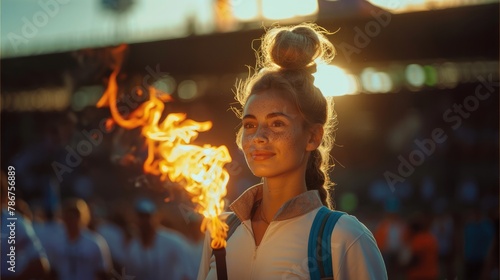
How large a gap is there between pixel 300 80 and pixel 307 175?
16.5 inches

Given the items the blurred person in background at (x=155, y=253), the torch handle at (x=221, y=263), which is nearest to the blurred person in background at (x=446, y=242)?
the blurred person in background at (x=155, y=253)

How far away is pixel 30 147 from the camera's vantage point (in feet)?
95.4

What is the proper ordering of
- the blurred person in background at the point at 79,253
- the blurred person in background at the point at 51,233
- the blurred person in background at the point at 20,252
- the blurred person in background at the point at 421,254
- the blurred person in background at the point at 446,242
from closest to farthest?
the blurred person in background at the point at 20,252 → the blurred person in background at the point at 79,253 → the blurred person in background at the point at 51,233 → the blurred person in background at the point at 421,254 → the blurred person in background at the point at 446,242

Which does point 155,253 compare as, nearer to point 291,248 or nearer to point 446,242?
point 291,248

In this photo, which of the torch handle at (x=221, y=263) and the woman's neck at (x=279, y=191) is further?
the woman's neck at (x=279, y=191)

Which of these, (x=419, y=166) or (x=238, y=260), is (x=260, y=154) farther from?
(x=419, y=166)

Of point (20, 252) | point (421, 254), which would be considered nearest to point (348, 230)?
point (20, 252)

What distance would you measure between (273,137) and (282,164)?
0.12m

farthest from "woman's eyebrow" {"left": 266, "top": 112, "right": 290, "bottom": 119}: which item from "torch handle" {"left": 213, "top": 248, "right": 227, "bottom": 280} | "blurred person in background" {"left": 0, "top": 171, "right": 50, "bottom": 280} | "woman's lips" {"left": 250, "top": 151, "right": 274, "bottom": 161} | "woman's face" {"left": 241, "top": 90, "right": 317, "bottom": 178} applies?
"blurred person in background" {"left": 0, "top": 171, "right": 50, "bottom": 280}

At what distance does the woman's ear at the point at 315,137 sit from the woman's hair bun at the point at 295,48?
254mm

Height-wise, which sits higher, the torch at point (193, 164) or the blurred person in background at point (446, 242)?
the torch at point (193, 164)

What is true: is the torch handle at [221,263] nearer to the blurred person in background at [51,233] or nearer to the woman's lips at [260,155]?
the woman's lips at [260,155]

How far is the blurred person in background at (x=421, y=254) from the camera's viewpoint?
11.2 metres

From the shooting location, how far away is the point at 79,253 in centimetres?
858
